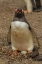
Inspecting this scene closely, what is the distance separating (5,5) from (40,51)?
153 inches

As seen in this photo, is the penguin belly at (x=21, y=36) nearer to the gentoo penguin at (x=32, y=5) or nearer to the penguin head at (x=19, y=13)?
the penguin head at (x=19, y=13)

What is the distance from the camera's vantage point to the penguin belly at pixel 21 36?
3.45 meters

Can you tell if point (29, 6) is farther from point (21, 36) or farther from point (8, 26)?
point (21, 36)

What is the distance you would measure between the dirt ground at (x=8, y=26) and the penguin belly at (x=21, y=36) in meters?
0.12

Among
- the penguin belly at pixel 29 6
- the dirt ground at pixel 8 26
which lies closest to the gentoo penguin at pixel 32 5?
the penguin belly at pixel 29 6

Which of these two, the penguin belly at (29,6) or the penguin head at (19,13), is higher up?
the penguin head at (19,13)

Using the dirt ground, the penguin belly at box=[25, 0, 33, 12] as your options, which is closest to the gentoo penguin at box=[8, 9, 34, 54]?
the dirt ground

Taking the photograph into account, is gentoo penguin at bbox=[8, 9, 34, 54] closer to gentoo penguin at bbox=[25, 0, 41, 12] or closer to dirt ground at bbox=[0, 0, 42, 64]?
dirt ground at bbox=[0, 0, 42, 64]

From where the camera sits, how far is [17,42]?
11.9ft

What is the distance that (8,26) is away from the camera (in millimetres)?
5324

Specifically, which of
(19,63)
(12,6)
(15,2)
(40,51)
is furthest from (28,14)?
(19,63)

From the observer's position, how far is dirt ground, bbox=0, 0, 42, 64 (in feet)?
11.5

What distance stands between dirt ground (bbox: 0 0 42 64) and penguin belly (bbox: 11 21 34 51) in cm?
12

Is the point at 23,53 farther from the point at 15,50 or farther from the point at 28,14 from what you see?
the point at 28,14
